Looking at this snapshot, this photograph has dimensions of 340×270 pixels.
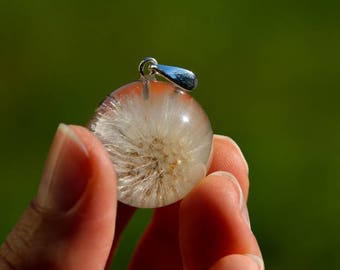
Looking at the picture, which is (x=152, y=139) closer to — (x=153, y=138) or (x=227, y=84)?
(x=153, y=138)

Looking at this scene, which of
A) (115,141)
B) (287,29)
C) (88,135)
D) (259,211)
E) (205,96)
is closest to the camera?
(88,135)

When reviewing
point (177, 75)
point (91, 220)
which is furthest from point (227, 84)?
point (91, 220)

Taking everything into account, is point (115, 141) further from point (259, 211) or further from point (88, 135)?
point (259, 211)

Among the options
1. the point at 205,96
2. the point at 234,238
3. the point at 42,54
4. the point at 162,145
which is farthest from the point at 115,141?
the point at 42,54

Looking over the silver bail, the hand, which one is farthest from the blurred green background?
the silver bail

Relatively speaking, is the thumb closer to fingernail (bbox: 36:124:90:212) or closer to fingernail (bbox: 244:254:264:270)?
fingernail (bbox: 36:124:90:212)

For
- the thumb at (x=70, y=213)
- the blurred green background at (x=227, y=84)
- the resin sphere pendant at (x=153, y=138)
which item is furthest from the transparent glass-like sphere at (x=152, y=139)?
the blurred green background at (x=227, y=84)

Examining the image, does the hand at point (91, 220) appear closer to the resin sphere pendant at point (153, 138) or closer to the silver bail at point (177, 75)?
Result: the resin sphere pendant at point (153, 138)
